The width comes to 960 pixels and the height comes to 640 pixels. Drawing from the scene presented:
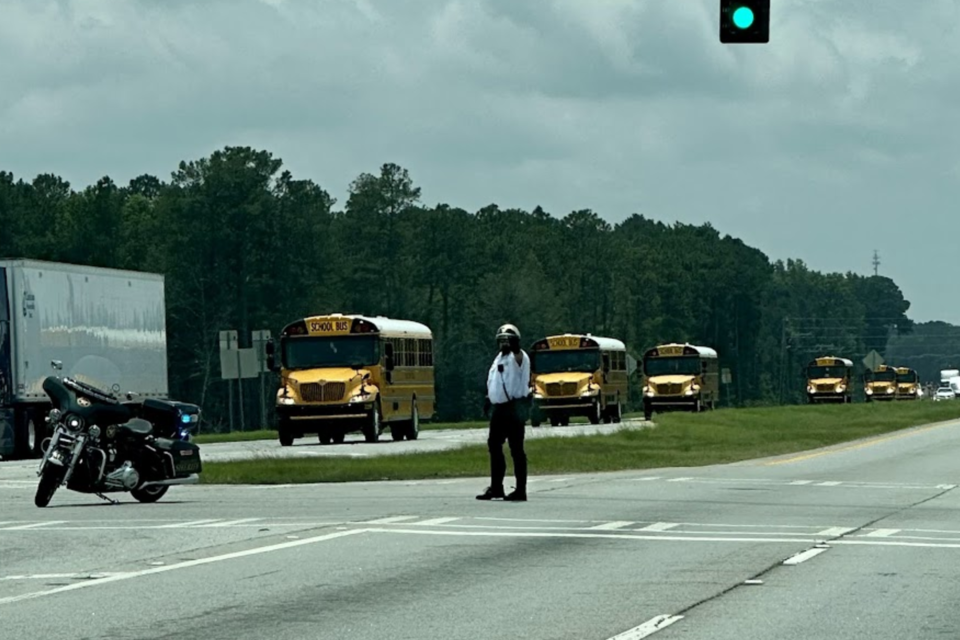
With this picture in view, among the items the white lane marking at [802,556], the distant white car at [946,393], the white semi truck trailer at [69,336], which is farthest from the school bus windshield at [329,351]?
the distant white car at [946,393]

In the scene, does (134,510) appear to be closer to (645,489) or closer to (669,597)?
(645,489)

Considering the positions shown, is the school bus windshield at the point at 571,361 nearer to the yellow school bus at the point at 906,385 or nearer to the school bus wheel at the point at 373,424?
the school bus wheel at the point at 373,424

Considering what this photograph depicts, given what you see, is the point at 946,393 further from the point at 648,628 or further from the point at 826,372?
the point at 648,628

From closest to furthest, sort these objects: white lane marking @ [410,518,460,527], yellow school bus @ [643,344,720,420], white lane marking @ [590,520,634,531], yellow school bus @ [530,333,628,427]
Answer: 1. white lane marking @ [590,520,634,531]
2. white lane marking @ [410,518,460,527]
3. yellow school bus @ [530,333,628,427]
4. yellow school bus @ [643,344,720,420]

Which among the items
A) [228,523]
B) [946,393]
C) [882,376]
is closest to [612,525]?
[228,523]

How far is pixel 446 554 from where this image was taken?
16672 mm

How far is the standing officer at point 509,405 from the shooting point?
23.5m

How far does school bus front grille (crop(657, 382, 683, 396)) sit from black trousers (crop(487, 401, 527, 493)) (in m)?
57.1

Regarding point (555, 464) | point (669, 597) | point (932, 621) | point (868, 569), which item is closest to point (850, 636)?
point (932, 621)

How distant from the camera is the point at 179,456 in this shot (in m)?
23.9

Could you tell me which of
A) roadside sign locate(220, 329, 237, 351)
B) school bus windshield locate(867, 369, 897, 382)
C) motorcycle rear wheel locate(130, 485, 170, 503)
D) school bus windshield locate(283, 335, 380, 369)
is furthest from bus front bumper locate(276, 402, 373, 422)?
school bus windshield locate(867, 369, 897, 382)

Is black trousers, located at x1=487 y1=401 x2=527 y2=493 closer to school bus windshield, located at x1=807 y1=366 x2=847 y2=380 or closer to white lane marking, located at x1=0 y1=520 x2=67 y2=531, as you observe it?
white lane marking, located at x1=0 y1=520 x2=67 y2=531

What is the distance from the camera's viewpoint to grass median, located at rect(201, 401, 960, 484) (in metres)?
30.5

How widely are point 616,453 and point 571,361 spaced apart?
29773 mm
